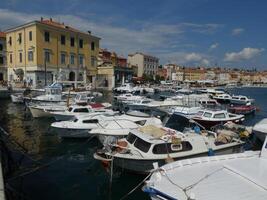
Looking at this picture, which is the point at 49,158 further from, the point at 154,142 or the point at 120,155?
the point at 154,142

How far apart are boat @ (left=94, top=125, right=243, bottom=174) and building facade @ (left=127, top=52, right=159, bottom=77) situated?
345 feet

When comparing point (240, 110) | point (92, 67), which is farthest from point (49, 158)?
point (92, 67)

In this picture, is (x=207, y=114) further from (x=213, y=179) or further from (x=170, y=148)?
(x=213, y=179)

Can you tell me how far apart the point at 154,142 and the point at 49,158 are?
23.1 ft

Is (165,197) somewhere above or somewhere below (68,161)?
above

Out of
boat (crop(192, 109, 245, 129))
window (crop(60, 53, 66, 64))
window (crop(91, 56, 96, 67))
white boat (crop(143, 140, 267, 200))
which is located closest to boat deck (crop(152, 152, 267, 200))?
white boat (crop(143, 140, 267, 200))

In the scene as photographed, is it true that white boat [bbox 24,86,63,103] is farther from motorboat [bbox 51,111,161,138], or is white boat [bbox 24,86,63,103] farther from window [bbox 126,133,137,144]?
window [bbox 126,133,137,144]

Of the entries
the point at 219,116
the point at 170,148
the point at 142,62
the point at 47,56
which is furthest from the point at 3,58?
the point at 142,62

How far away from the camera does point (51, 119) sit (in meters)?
27.6

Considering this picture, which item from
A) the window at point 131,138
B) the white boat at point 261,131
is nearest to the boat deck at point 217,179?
the window at point 131,138

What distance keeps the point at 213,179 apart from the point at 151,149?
446 centimetres

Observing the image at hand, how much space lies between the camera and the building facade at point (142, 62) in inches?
4729

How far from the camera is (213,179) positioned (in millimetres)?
8039

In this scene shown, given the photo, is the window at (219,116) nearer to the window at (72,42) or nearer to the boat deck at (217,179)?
the boat deck at (217,179)
